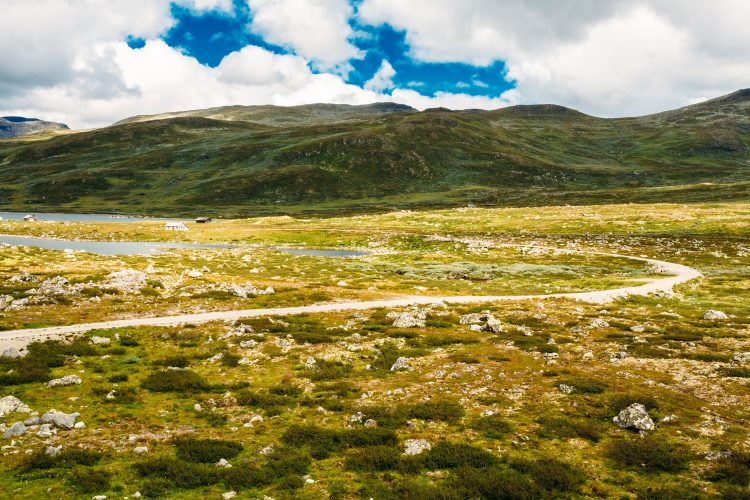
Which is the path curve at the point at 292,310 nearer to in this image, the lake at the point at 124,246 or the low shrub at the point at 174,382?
the low shrub at the point at 174,382

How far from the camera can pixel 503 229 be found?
5960 inches

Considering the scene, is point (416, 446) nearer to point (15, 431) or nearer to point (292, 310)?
point (15, 431)

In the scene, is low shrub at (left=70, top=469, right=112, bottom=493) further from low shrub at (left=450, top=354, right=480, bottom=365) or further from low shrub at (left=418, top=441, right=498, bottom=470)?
low shrub at (left=450, top=354, right=480, bottom=365)

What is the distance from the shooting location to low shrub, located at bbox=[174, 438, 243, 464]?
645 inches

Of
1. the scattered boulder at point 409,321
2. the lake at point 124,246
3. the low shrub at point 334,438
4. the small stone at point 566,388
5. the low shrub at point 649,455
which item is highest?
the low shrub at point 649,455

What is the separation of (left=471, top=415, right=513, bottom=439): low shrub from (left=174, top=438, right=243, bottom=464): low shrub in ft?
30.5

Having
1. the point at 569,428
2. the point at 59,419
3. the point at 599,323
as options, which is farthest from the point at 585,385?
the point at 59,419

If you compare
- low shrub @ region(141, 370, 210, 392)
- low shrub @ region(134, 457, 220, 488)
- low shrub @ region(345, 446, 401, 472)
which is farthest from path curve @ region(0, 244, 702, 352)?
low shrub @ region(345, 446, 401, 472)

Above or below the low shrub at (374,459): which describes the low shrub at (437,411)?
below

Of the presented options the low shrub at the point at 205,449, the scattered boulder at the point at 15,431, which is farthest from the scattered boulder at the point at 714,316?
the scattered boulder at the point at 15,431

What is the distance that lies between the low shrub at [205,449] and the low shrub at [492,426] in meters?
9.31

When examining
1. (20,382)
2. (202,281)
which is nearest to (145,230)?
(202,281)

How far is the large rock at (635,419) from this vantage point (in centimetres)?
1864

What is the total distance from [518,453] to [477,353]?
12887mm
